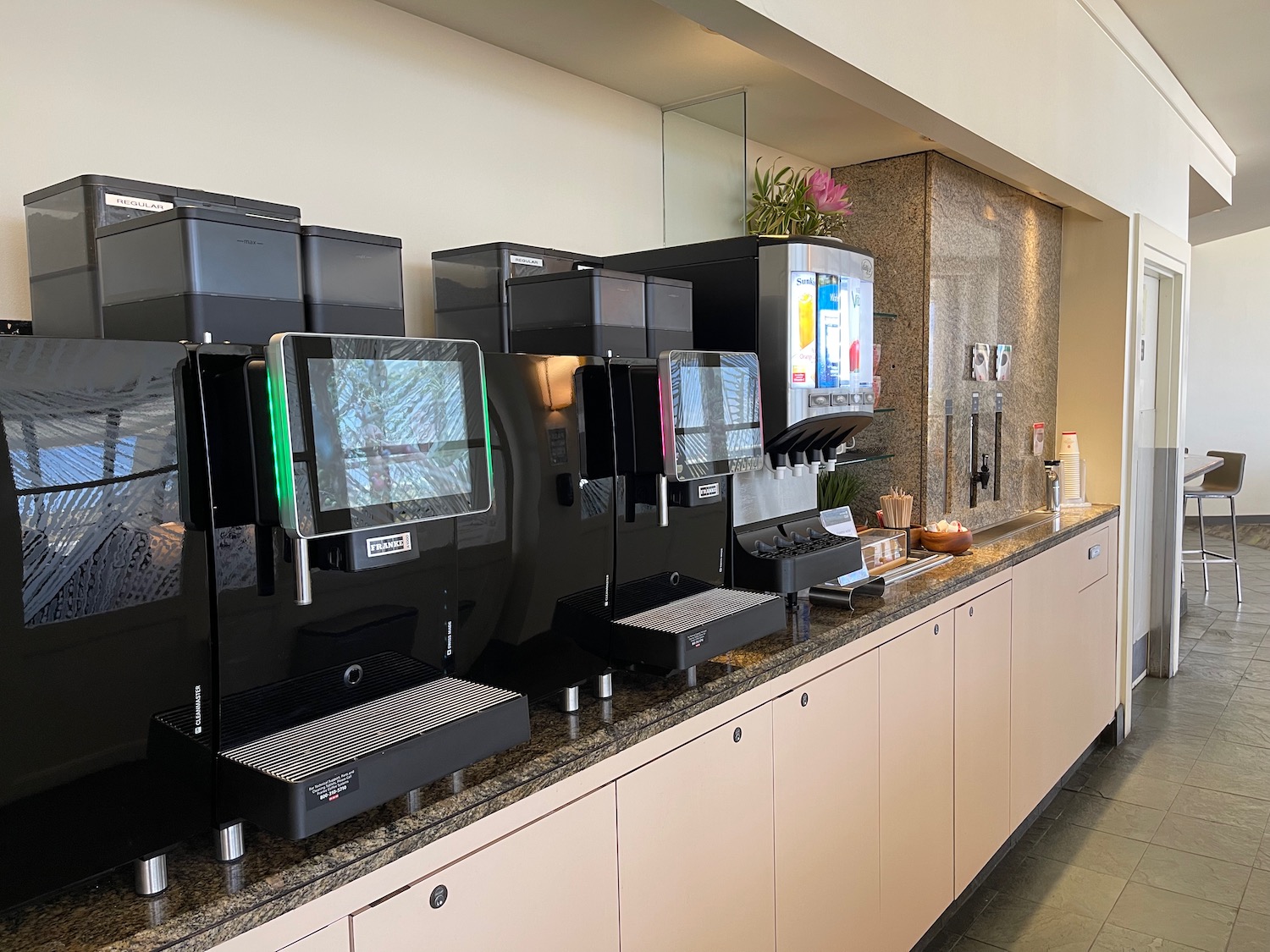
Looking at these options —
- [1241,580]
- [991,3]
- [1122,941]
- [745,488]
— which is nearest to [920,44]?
[991,3]

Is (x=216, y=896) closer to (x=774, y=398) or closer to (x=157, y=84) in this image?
(x=157, y=84)

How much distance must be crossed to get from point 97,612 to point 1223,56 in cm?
489

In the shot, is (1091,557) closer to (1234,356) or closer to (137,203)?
(137,203)

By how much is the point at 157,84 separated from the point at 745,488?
142cm

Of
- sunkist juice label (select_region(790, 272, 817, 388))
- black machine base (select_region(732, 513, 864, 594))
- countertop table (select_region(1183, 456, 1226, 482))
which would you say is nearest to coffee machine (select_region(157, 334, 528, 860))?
black machine base (select_region(732, 513, 864, 594))

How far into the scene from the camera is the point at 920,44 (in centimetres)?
237

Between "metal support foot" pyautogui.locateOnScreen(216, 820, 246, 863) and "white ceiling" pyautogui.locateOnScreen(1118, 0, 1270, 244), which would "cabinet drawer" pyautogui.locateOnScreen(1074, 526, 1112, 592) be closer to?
"white ceiling" pyautogui.locateOnScreen(1118, 0, 1270, 244)

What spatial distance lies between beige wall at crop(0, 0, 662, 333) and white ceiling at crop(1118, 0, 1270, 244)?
7.95ft

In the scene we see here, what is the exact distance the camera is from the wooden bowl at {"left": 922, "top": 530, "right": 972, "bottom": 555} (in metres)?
3.11

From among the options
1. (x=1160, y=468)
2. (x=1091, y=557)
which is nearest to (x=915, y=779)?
(x=1091, y=557)

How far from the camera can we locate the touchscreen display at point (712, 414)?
172 centimetres

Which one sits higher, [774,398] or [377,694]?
[774,398]

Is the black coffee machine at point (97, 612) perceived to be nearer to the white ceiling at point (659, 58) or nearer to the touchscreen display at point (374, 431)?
the touchscreen display at point (374, 431)

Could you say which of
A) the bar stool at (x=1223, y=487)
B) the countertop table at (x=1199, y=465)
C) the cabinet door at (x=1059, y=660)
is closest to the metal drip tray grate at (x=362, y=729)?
the cabinet door at (x=1059, y=660)
